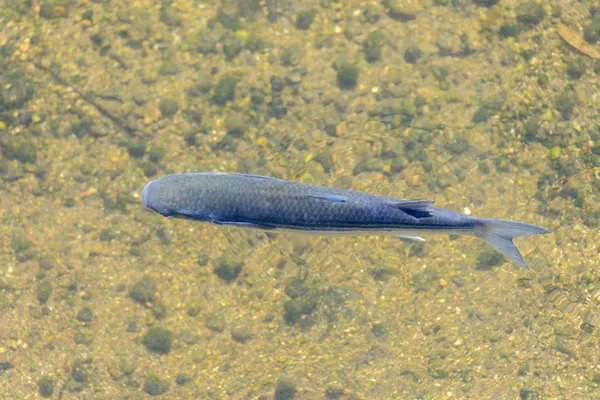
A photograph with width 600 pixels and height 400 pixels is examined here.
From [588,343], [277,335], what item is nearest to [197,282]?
[277,335]

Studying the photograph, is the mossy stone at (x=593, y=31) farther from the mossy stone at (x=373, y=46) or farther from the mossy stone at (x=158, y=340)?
the mossy stone at (x=158, y=340)

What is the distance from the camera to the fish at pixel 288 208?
4.15 m

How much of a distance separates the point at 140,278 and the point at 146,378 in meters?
1.35

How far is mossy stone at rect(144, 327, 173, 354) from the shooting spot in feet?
23.5

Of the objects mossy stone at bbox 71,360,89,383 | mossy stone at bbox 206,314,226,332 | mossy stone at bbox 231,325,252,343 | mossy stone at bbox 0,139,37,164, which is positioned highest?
mossy stone at bbox 0,139,37,164

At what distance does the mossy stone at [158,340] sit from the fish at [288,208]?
11.3 feet

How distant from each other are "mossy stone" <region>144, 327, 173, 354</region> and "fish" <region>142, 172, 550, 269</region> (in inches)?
135

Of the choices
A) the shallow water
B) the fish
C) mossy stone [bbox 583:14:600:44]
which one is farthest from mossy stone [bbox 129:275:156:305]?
mossy stone [bbox 583:14:600:44]

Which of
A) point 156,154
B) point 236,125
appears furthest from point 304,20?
point 156,154

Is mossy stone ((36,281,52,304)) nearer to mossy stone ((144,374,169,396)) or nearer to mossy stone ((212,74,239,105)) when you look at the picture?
mossy stone ((144,374,169,396))

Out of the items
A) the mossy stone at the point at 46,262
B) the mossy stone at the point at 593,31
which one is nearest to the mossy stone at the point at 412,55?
the mossy stone at the point at 593,31

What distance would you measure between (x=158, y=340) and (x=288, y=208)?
13.1 feet

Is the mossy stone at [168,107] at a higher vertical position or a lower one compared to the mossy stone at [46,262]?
higher

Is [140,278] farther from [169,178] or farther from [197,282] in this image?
[169,178]
